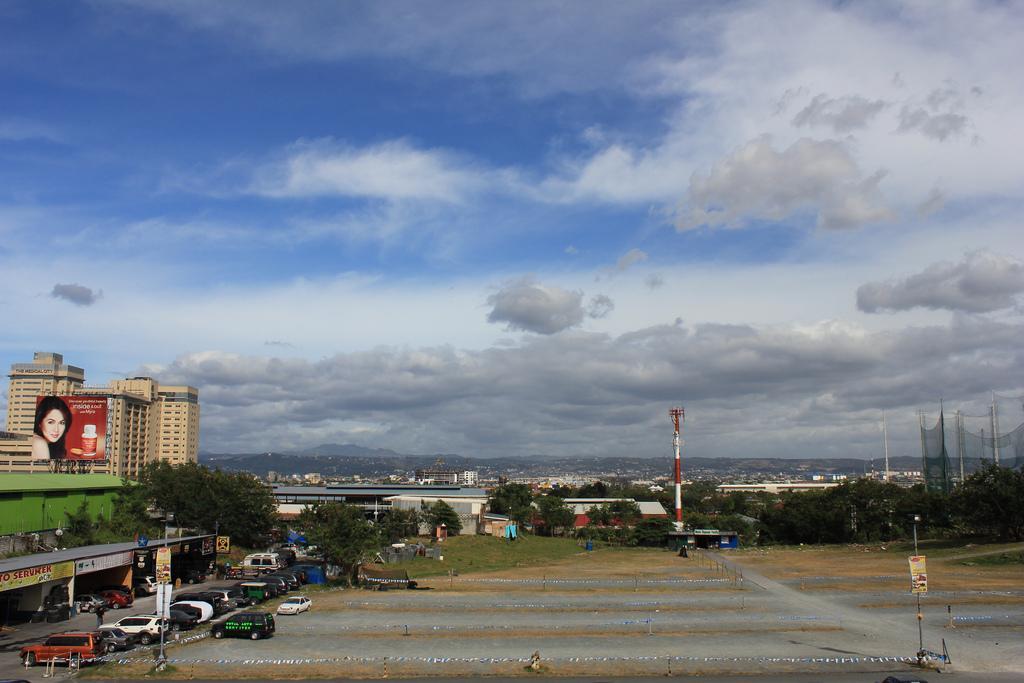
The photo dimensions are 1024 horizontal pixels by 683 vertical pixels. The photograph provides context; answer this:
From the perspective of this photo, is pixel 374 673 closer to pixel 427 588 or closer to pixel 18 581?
pixel 18 581

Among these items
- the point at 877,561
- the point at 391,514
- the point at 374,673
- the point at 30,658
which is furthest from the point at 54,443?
the point at 877,561

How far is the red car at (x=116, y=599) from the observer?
1827 inches

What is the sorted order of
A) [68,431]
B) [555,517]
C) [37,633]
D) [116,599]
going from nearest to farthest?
[37,633]
[116,599]
[68,431]
[555,517]

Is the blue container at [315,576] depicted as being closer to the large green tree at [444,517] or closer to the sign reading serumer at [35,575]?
the sign reading serumer at [35,575]

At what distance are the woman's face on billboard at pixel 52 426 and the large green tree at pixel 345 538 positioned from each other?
29982 mm

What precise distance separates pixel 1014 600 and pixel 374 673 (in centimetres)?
4015

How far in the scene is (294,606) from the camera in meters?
44.5

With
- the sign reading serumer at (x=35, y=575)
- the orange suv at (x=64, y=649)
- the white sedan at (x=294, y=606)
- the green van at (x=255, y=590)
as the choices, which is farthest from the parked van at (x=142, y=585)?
the orange suv at (x=64, y=649)

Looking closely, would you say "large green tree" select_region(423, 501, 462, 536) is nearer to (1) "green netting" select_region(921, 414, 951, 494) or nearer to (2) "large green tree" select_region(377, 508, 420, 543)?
(2) "large green tree" select_region(377, 508, 420, 543)

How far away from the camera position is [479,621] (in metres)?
41.8

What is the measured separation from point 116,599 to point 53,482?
24.2 meters

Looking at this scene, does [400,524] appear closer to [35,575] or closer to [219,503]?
[219,503]

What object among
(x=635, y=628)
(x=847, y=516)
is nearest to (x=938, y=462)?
(x=847, y=516)

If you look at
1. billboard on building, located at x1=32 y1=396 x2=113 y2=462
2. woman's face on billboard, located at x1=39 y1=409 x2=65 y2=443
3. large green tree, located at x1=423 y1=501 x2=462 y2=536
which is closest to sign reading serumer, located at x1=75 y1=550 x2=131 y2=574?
billboard on building, located at x1=32 y1=396 x2=113 y2=462
